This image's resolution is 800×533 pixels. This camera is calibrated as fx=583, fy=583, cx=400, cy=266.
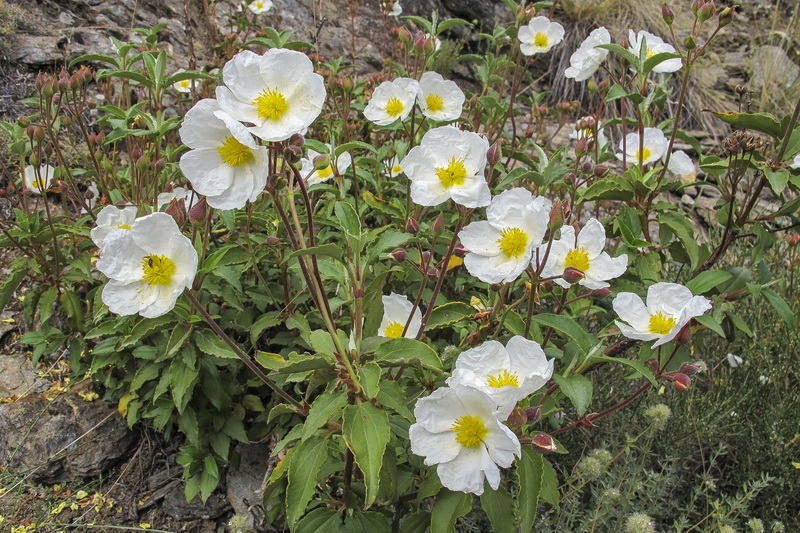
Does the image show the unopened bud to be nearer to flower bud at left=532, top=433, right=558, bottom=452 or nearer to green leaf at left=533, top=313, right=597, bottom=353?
green leaf at left=533, top=313, right=597, bottom=353

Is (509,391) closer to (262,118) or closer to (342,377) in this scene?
(342,377)

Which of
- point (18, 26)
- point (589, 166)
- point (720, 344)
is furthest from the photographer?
point (18, 26)

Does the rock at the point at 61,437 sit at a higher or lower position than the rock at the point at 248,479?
higher

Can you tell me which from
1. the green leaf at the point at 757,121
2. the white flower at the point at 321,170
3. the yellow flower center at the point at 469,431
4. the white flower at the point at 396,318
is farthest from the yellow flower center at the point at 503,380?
the white flower at the point at 321,170

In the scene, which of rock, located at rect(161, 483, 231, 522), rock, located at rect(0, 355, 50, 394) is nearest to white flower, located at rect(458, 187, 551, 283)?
rock, located at rect(161, 483, 231, 522)

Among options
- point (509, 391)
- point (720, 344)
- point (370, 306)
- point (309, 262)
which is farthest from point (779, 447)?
point (309, 262)

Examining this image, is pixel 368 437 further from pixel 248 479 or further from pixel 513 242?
pixel 248 479

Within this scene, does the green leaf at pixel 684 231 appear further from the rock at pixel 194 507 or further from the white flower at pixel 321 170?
the rock at pixel 194 507
